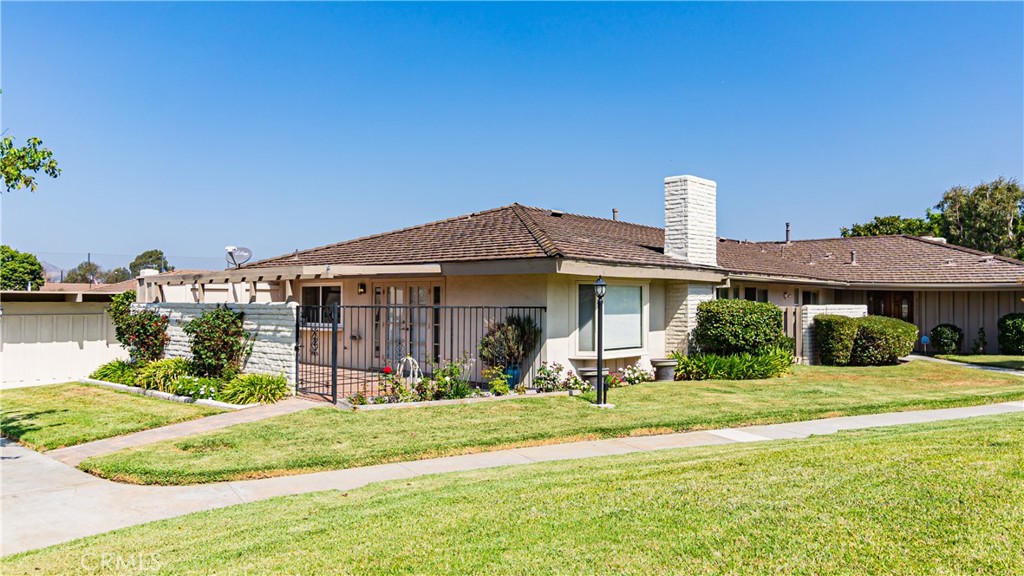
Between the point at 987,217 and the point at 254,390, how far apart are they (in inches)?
1945

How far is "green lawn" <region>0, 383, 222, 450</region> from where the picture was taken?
9.59m

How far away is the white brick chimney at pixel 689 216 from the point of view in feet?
55.6

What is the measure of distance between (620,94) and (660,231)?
20.1ft

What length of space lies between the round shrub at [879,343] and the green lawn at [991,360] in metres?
2.79

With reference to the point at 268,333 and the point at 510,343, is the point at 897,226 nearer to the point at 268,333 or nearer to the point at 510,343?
the point at 510,343

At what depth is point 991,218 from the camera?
43.8m

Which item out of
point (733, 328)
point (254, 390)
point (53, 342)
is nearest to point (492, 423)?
point (254, 390)

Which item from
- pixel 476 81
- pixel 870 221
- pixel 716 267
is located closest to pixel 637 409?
pixel 716 267

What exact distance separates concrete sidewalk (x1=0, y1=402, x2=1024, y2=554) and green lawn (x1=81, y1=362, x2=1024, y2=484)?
0.28m

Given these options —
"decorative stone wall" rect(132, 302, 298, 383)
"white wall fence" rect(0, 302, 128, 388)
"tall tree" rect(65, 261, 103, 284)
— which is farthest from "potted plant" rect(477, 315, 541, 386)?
"tall tree" rect(65, 261, 103, 284)

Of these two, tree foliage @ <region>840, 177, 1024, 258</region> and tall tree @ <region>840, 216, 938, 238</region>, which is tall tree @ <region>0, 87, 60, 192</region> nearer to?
tree foliage @ <region>840, 177, 1024, 258</region>

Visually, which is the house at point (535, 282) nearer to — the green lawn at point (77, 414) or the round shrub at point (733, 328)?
the round shrub at point (733, 328)

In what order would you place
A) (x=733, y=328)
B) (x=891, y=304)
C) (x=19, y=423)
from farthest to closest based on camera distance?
(x=891, y=304) → (x=733, y=328) → (x=19, y=423)

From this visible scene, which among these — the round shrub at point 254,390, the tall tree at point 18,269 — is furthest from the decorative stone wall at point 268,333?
the tall tree at point 18,269
